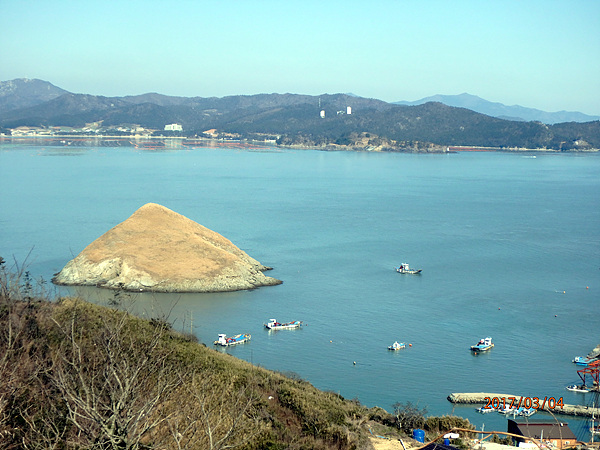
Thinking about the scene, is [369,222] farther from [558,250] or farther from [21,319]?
[21,319]

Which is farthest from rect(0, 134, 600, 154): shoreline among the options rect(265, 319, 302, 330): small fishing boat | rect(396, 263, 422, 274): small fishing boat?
rect(265, 319, 302, 330): small fishing boat

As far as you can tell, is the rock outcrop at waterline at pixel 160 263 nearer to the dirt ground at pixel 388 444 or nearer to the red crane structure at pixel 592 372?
the red crane structure at pixel 592 372

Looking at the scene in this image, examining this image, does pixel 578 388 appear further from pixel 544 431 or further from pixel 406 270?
pixel 406 270

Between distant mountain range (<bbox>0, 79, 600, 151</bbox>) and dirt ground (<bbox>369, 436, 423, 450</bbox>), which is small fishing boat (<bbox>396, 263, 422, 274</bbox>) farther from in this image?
distant mountain range (<bbox>0, 79, 600, 151</bbox>)

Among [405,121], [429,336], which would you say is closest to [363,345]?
[429,336]

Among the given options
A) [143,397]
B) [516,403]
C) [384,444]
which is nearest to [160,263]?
[516,403]
